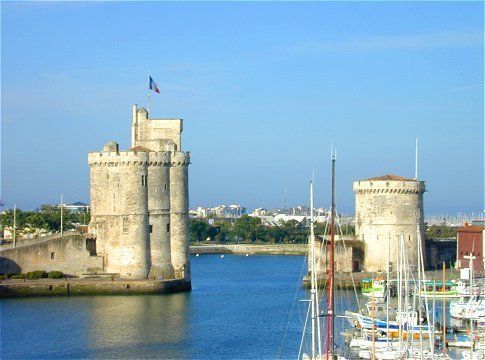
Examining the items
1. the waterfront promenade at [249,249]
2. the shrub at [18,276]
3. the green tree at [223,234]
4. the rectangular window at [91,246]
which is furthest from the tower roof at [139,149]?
the green tree at [223,234]

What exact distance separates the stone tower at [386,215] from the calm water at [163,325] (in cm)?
524

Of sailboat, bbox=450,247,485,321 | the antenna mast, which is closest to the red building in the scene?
sailboat, bbox=450,247,485,321

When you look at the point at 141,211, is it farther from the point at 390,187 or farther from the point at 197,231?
the point at 197,231

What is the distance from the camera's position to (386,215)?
66.7 meters

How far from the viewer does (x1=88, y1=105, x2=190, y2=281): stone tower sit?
2331 inches

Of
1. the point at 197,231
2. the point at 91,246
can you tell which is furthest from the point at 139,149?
the point at 197,231

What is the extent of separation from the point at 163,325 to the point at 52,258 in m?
14.0

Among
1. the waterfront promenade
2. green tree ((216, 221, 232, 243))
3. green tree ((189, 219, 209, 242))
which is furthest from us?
green tree ((216, 221, 232, 243))

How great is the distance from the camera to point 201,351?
41.5 m

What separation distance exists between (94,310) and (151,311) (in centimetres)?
236

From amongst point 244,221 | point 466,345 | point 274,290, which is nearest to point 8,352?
point 466,345

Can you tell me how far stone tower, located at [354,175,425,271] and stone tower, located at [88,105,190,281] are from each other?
1122cm

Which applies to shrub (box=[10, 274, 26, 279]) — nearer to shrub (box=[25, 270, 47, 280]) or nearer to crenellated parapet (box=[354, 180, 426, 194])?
shrub (box=[25, 270, 47, 280])

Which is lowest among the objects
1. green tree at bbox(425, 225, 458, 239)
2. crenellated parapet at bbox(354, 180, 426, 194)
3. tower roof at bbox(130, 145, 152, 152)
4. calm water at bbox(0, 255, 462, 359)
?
calm water at bbox(0, 255, 462, 359)
